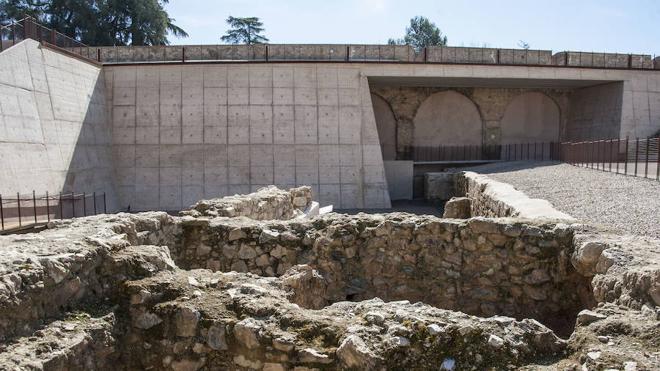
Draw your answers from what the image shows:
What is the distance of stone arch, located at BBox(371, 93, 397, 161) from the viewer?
25.6 meters

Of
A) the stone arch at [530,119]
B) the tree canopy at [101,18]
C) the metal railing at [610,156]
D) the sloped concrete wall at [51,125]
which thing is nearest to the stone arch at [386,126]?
the stone arch at [530,119]

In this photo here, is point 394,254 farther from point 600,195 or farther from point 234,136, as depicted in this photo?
point 234,136

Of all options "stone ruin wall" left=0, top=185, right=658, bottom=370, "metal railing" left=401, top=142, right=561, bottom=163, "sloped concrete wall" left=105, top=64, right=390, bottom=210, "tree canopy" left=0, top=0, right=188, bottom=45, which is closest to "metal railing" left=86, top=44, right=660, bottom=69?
"sloped concrete wall" left=105, top=64, right=390, bottom=210

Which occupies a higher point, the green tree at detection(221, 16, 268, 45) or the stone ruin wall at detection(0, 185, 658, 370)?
the green tree at detection(221, 16, 268, 45)

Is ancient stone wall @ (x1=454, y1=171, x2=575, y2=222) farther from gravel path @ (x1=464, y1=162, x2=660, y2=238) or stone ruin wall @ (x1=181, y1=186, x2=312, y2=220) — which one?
stone ruin wall @ (x1=181, y1=186, x2=312, y2=220)

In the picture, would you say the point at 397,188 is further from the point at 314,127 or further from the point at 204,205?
the point at 204,205

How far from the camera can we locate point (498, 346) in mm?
3377

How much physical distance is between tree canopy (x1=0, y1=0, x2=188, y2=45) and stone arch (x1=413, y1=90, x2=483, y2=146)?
19889 mm

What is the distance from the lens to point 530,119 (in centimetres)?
2688

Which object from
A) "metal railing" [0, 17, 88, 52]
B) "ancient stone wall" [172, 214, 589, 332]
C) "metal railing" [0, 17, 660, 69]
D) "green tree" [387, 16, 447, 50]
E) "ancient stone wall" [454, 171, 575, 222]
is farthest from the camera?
"green tree" [387, 16, 447, 50]

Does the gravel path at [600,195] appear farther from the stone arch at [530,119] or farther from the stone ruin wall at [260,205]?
the stone arch at [530,119]

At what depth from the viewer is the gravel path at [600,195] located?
775 centimetres

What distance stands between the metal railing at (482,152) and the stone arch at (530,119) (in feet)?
1.19

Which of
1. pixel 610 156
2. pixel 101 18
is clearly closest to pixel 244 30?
pixel 101 18
